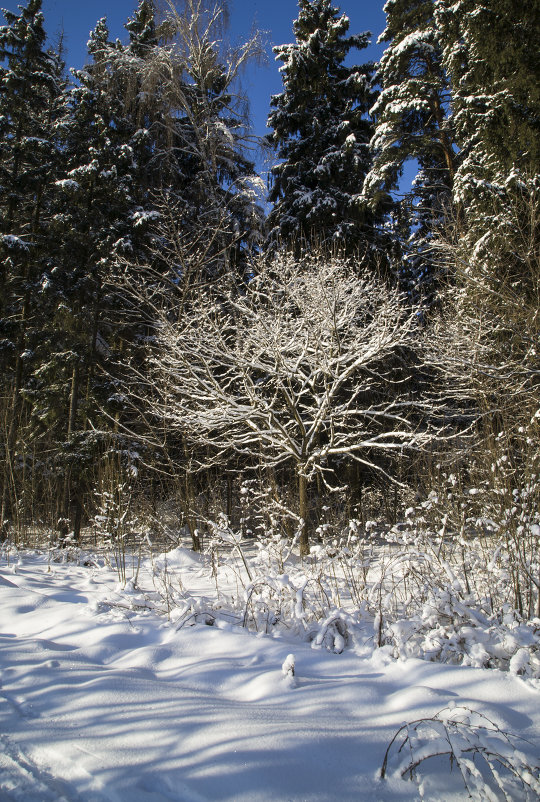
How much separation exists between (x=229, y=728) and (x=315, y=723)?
0.41m

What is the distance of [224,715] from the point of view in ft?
7.00

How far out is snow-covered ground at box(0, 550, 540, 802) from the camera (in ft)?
5.70

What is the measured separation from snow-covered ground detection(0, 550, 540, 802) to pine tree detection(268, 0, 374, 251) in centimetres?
1037

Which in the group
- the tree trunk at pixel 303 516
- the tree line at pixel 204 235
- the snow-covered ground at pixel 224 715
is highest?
the tree line at pixel 204 235

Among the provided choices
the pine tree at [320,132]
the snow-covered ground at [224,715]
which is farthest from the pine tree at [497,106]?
the snow-covered ground at [224,715]

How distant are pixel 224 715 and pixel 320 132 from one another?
1356cm

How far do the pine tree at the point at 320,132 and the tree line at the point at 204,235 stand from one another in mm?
62

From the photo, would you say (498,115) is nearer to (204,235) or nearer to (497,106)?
(497,106)

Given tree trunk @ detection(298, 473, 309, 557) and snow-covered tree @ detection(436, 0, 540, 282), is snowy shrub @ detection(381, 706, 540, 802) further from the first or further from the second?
snow-covered tree @ detection(436, 0, 540, 282)

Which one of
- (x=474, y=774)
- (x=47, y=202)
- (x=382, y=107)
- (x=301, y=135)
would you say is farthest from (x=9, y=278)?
(x=474, y=774)

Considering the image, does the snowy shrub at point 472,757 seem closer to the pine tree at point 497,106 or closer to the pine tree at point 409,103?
the pine tree at point 497,106

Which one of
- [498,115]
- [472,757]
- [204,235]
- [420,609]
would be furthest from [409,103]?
[472,757]

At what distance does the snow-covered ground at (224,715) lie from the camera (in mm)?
1736

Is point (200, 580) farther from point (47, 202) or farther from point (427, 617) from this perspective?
point (47, 202)
